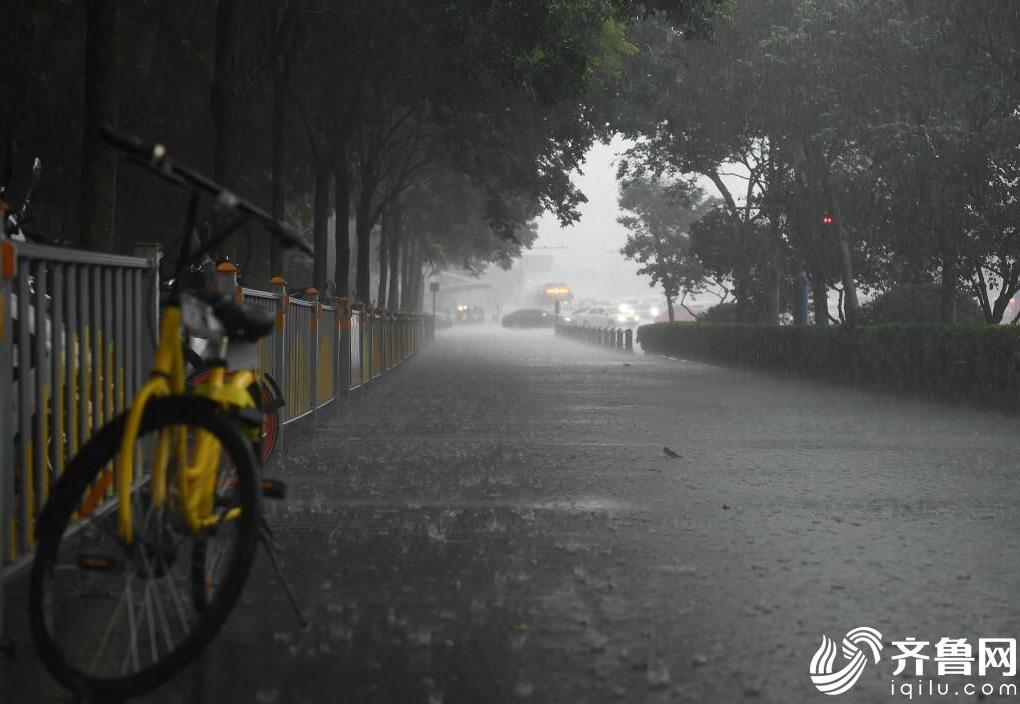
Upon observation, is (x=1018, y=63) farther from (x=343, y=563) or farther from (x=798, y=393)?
(x=343, y=563)

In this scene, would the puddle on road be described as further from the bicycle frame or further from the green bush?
the green bush

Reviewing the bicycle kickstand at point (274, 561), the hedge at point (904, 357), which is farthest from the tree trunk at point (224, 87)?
the bicycle kickstand at point (274, 561)

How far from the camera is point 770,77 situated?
32469mm

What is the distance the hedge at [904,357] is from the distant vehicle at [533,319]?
7346cm

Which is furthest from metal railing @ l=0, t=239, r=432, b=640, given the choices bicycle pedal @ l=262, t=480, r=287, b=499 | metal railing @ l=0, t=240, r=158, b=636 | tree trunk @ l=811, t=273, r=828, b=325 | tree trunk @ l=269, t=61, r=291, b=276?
tree trunk @ l=811, t=273, r=828, b=325

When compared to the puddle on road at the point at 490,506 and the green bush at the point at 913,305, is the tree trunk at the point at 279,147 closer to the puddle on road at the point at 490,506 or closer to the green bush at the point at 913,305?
the puddle on road at the point at 490,506

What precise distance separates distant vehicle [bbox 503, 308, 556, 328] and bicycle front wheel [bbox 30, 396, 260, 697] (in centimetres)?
10055

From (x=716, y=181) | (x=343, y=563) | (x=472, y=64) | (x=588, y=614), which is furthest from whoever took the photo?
(x=716, y=181)

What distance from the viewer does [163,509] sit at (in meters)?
4.30

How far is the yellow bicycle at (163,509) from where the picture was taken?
4.13 meters

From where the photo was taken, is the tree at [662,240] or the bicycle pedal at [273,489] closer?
the bicycle pedal at [273,489]

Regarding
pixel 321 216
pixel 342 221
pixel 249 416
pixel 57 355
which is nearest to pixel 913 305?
pixel 342 221

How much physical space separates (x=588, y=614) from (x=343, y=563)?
1465mm

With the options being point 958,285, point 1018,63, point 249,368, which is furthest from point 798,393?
point 249,368
